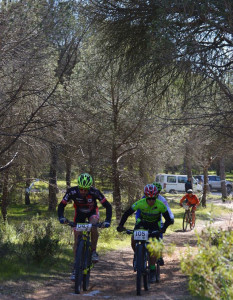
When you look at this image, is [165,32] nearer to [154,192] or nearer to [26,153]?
[154,192]

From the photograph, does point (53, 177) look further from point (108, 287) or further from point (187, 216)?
point (108, 287)

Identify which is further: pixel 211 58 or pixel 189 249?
pixel 211 58

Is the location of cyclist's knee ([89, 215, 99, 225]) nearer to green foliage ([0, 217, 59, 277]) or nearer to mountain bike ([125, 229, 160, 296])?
mountain bike ([125, 229, 160, 296])

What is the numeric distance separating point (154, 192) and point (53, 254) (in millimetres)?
2957

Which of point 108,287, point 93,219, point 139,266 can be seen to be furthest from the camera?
point 108,287

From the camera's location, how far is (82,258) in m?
7.40

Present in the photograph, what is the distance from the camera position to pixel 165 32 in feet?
31.3

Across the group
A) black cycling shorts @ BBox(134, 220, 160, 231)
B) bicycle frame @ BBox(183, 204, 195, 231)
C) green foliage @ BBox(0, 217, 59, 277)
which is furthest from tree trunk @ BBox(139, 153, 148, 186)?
black cycling shorts @ BBox(134, 220, 160, 231)

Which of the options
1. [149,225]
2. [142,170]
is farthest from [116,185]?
[149,225]

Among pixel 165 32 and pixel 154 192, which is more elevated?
pixel 165 32

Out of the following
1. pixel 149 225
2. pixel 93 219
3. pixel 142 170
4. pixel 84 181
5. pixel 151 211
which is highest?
pixel 142 170

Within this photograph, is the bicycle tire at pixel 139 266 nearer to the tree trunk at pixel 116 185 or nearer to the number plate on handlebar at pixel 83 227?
the number plate on handlebar at pixel 83 227

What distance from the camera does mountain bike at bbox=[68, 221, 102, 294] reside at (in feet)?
23.7

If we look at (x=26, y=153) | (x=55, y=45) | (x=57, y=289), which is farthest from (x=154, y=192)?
(x=26, y=153)
